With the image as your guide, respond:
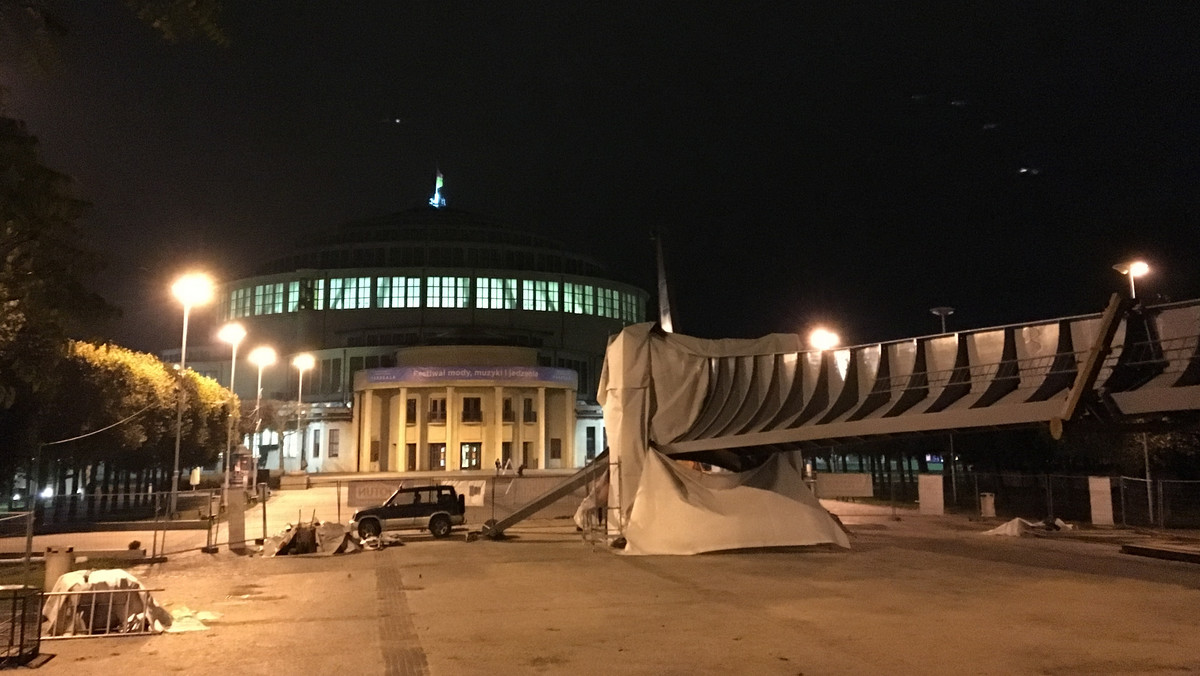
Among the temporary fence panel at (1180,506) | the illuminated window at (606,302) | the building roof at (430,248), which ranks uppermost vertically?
the building roof at (430,248)

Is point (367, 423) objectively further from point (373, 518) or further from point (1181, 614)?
point (1181, 614)

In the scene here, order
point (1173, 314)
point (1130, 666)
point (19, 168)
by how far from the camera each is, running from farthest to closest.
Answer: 1. point (1173, 314)
2. point (1130, 666)
3. point (19, 168)

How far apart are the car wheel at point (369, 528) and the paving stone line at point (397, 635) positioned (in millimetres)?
8895

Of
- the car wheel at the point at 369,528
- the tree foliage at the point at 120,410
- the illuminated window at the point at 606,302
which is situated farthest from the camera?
the illuminated window at the point at 606,302

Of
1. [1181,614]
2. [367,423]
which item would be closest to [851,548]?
[1181,614]

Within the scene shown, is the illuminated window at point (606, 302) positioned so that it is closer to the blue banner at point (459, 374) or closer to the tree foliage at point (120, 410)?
the blue banner at point (459, 374)

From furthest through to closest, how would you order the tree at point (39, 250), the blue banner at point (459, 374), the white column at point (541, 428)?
the white column at point (541, 428) → the blue banner at point (459, 374) → the tree at point (39, 250)

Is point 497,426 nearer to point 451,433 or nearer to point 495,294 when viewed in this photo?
point 451,433

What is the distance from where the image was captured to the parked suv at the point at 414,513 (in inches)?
984

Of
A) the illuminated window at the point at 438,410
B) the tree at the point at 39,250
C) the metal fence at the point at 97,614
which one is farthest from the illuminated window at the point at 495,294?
the metal fence at the point at 97,614

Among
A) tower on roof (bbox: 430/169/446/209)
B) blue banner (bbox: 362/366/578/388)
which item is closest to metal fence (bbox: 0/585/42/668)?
blue banner (bbox: 362/366/578/388)

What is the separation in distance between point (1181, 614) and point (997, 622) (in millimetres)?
3193

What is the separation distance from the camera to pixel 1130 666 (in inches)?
364

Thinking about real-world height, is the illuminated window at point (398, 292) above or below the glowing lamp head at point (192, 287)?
above
